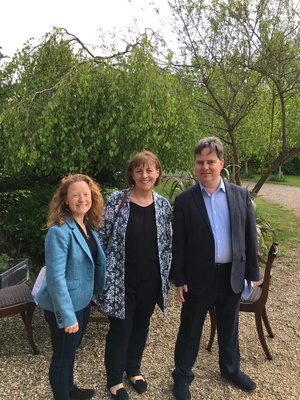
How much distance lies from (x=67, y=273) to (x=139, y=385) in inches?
48.1

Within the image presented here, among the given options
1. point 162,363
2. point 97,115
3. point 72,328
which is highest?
point 97,115

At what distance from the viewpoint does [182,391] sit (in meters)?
2.49

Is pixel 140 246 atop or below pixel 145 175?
below

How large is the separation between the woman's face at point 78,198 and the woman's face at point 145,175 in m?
0.37

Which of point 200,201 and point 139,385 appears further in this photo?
point 139,385

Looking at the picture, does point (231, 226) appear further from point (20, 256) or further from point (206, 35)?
point (206, 35)

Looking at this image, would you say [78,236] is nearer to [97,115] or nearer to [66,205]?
[66,205]

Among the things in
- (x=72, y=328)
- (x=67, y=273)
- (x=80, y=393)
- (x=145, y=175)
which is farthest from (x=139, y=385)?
(x=145, y=175)

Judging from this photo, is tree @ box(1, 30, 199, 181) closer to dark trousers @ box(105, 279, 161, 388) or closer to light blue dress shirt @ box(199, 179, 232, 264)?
light blue dress shirt @ box(199, 179, 232, 264)

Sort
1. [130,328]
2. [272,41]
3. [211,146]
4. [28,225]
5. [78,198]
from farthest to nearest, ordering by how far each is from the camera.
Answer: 1. [272,41]
2. [28,225]
3. [130,328]
4. [211,146]
5. [78,198]

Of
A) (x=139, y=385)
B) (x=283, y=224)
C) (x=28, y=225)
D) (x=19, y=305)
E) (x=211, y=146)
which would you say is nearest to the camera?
(x=211, y=146)

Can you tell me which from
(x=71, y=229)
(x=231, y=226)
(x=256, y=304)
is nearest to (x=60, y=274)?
(x=71, y=229)

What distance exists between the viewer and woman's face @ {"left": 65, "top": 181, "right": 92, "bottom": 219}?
6.96 feet

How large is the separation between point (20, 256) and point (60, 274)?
3515mm
